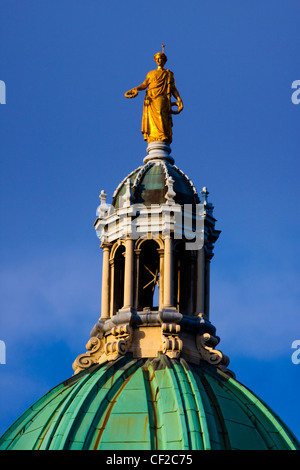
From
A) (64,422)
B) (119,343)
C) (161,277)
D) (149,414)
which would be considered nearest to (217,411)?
(149,414)

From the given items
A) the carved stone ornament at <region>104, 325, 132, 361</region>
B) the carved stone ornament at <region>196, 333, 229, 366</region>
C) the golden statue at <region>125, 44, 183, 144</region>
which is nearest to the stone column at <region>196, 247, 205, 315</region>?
the carved stone ornament at <region>196, 333, 229, 366</region>

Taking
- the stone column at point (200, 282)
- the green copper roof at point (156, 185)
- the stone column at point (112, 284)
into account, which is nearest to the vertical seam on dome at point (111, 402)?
the stone column at point (112, 284)

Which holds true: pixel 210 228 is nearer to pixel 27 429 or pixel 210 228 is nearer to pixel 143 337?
pixel 143 337

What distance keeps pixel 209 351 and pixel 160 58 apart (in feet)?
46.8

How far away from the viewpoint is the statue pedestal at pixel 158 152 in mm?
95625

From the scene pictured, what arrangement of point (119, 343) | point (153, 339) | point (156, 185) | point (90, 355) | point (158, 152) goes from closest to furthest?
point (119, 343)
point (153, 339)
point (90, 355)
point (156, 185)
point (158, 152)

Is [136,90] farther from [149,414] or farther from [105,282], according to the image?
[149,414]

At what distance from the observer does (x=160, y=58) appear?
320 ft

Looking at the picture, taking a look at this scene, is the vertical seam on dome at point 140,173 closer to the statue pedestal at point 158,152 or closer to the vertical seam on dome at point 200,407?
the statue pedestal at point 158,152

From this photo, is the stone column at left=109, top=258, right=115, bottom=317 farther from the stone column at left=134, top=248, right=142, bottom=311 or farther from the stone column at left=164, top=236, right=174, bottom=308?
the stone column at left=164, top=236, right=174, bottom=308

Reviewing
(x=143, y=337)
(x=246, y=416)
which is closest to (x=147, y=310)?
(x=143, y=337)

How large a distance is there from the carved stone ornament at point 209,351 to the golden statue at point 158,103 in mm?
9935
